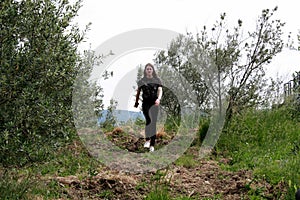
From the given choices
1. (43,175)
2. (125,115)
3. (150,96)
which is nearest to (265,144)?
(150,96)

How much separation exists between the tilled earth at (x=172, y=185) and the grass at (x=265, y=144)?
32 cm

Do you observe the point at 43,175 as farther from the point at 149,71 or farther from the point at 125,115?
the point at 125,115

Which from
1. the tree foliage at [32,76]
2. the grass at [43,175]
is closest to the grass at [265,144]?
the grass at [43,175]

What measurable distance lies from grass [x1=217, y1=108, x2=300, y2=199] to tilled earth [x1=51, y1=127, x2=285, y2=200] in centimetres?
32

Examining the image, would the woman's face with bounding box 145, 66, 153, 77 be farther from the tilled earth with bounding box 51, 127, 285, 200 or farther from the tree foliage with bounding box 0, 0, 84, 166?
the tree foliage with bounding box 0, 0, 84, 166

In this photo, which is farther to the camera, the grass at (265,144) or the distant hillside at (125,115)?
the distant hillside at (125,115)

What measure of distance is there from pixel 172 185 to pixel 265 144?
10.6 ft

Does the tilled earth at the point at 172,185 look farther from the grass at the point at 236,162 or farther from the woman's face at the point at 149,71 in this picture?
the woman's face at the point at 149,71

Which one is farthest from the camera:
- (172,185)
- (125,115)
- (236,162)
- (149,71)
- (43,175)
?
(125,115)

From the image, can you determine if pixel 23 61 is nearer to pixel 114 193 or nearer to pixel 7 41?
pixel 7 41

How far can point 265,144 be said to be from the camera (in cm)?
872

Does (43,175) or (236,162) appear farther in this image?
(236,162)

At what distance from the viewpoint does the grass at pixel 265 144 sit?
21.2ft

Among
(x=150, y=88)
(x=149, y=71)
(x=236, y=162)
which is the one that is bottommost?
(x=236, y=162)
